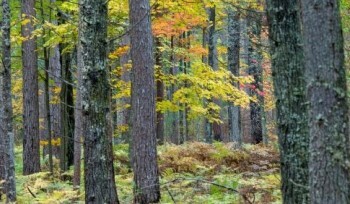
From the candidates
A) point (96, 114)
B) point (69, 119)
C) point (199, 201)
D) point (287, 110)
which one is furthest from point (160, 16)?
point (287, 110)

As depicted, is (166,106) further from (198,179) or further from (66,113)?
(198,179)

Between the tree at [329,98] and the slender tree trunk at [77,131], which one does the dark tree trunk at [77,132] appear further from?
the tree at [329,98]

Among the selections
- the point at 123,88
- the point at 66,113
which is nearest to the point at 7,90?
the point at 66,113

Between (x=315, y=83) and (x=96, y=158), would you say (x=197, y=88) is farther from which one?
(x=315, y=83)

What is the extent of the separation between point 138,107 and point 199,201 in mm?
2022

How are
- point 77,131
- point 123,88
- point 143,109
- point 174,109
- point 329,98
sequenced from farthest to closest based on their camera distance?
Answer: point 174,109
point 123,88
point 77,131
point 143,109
point 329,98

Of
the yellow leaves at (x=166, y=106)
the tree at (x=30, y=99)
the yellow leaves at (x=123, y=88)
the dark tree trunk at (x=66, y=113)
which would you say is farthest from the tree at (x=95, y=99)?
A: the yellow leaves at (x=166, y=106)

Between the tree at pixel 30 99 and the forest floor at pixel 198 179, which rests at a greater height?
the tree at pixel 30 99

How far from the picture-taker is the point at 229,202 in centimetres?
780

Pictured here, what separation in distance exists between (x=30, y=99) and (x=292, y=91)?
955 cm

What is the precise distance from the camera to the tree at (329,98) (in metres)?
3.38

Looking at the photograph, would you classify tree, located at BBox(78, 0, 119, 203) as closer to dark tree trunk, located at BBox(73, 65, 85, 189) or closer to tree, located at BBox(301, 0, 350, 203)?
tree, located at BBox(301, 0, 350, 203)

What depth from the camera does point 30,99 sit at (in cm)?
1231

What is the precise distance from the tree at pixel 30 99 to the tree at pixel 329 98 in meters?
10.0
